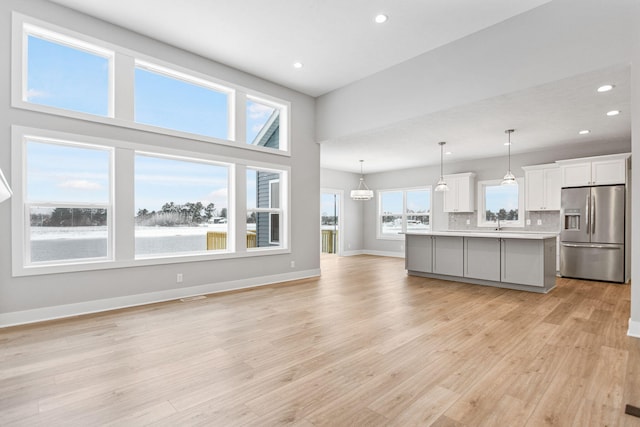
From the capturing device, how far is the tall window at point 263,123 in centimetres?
551

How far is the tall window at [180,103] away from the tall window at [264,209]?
97 cm

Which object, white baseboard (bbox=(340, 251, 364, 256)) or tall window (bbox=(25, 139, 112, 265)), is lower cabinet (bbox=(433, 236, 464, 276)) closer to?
white baseboard (bbox=(340, 251, 364, 256))

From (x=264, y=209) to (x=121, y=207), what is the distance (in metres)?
2.26

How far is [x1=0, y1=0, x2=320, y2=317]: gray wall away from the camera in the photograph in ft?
10.8

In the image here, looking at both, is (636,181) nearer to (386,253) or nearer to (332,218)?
(386,253)

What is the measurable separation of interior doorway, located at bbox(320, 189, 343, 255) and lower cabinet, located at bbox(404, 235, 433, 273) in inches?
146

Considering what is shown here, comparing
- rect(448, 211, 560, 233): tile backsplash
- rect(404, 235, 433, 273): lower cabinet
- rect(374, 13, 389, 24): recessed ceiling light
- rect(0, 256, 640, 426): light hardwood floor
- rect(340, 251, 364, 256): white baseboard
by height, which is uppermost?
rect(374, 13, 389, 24): recessed ceiling light

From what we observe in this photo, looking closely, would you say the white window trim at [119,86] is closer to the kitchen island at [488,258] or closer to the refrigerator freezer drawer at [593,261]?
the kitchen island at [488,258]

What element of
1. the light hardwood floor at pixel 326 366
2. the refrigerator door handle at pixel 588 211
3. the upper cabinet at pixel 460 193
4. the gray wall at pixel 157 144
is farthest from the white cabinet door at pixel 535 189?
the gray wall at pixel 157 144

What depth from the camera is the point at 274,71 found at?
17.0ft

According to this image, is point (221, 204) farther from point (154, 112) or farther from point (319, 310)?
point (319, 310)

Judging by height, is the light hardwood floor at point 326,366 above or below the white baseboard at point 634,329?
below

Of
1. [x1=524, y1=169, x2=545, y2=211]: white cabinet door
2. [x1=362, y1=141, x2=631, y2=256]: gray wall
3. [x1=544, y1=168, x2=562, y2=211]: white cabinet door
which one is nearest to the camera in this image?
[x1=362, y1=141, x2=631, y2=256]: gray wall

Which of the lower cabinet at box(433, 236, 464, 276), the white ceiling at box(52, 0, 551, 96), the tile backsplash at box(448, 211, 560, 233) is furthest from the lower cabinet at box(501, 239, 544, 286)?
the white ceiling at box(52, 0, 551, 96)
